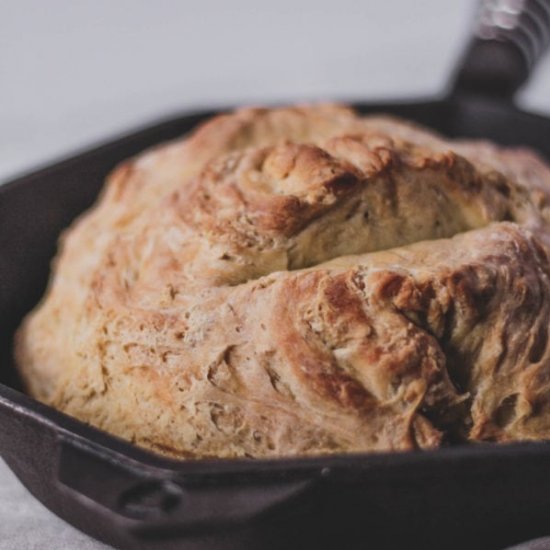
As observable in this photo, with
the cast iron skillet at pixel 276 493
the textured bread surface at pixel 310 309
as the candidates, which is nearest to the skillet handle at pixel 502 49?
the textured bread surface at pixel 310 309

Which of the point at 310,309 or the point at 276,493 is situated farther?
the point at 310,309

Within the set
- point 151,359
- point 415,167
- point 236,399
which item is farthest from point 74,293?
point 415,167

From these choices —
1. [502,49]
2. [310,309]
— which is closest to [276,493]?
[310,309]

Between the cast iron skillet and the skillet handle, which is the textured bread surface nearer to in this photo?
the cast iron skillet

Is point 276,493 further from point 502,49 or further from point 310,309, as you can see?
point 502,49

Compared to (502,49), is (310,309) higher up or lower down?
lower down

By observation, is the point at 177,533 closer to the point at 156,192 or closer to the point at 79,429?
the point at 79,429

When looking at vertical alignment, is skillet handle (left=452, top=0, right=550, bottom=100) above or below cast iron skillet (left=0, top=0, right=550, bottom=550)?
above

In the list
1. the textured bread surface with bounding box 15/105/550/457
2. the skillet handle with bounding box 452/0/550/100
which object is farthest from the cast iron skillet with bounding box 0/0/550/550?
the skillet handle with bounding box 452/0/550/100
